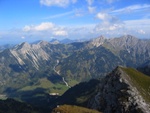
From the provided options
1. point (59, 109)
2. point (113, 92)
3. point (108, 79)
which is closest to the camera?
point (59, 109)

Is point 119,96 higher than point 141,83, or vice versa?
point 141,83

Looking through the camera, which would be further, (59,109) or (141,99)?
(141,99)

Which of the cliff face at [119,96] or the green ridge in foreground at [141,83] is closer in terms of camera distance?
the cliff face at [119,96]

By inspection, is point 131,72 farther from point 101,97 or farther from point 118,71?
point 101,97

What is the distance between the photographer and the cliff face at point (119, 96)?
406ft

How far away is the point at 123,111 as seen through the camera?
124m

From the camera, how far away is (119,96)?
13125cm

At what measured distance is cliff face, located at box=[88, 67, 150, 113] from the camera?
124 meters

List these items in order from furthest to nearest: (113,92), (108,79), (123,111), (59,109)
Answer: (108,79) → (113,92) → (123,111) → (59,109)

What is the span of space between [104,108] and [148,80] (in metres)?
31.3

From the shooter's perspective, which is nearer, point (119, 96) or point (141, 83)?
point (119, 96)

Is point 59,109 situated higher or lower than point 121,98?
higher

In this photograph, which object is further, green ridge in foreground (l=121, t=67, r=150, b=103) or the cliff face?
green ridge in foreground (l=121, t=67, r=150, b=103)

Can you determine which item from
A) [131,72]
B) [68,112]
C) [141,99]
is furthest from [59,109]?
[131,72]
